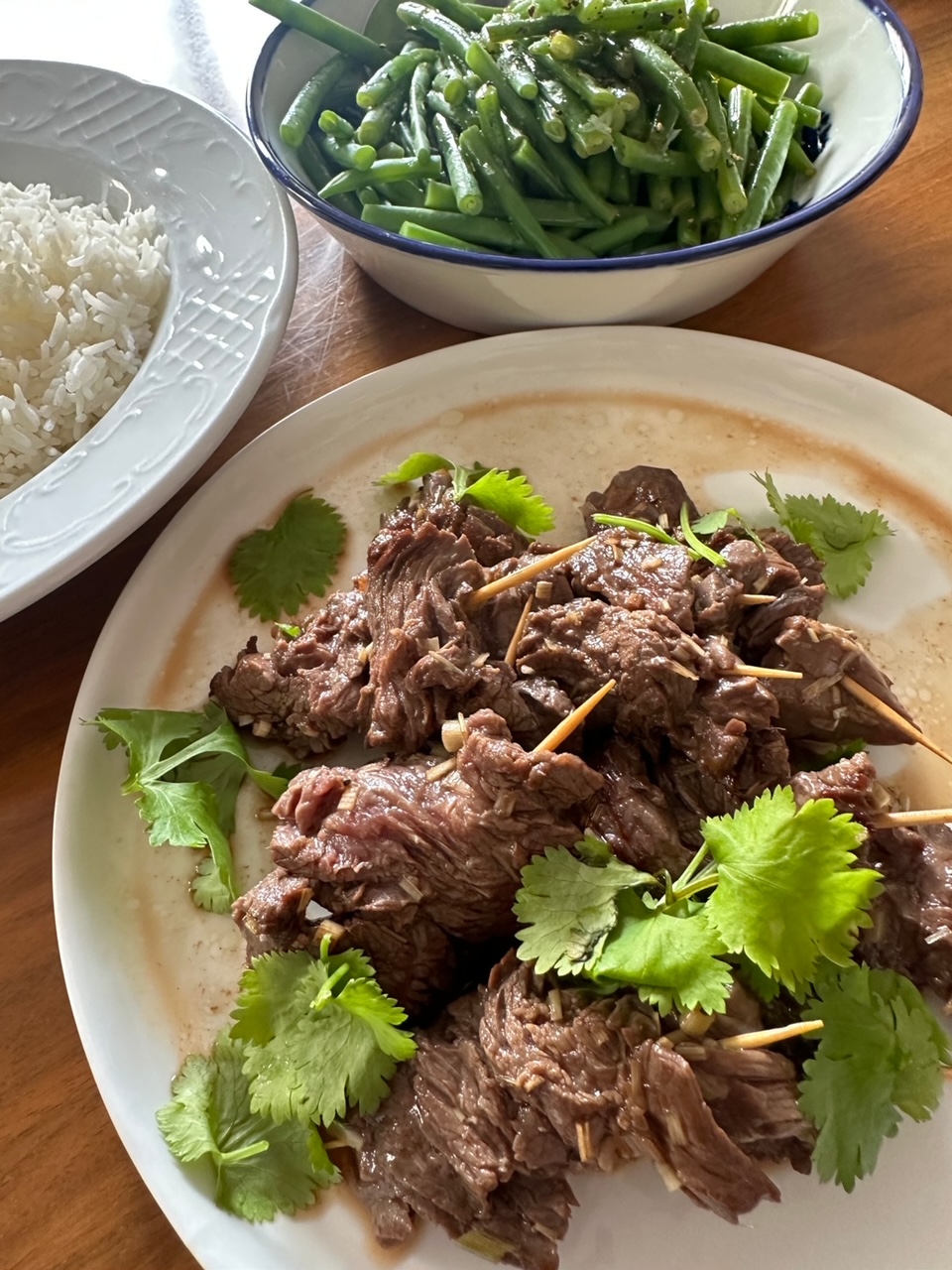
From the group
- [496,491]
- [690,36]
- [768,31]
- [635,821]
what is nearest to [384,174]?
[690,36]

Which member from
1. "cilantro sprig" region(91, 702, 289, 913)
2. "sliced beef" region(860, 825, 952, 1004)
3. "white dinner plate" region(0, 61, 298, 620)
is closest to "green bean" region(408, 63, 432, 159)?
"white dinner plate" region(0, 61, 298, 620)

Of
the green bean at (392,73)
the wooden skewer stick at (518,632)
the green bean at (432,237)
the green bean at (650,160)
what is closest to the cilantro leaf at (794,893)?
the wooden skewer stick at (518,632)

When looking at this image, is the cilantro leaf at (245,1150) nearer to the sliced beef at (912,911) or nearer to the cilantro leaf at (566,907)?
the cilantro leaf at (566,907)

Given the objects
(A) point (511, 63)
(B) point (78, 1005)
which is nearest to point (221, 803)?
(B) point (78, 1005)

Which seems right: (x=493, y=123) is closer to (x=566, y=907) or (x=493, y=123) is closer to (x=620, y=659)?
(x=620, y=659)

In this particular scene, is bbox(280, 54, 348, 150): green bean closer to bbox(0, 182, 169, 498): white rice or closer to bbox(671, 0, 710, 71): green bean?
bbox(0, 182, 169, 498): white rice

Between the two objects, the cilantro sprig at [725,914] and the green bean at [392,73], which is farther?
Result: the green bean at [392,73]
